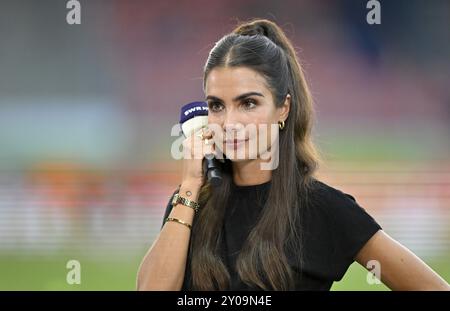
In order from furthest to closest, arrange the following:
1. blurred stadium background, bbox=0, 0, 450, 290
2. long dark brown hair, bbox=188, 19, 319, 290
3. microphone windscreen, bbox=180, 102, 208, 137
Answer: blurred stadium background, bbox=0, 0, 450, 290 → microphone windscreen, bbox=180, 102, 208, 137 → long dark brown hair, bbox=188, 19, 319, 290

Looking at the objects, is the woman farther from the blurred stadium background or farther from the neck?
the blurred stadium background

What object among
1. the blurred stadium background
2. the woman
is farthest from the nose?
the blurred stadium background

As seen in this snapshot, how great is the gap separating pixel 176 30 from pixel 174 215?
7.00ft

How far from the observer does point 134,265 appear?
2.77 m

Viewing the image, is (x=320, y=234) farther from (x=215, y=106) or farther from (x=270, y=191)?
(x=215, y=106)

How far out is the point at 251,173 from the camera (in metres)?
1.30

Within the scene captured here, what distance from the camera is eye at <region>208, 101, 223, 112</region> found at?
1238mm

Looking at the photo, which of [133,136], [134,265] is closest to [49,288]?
[134,265]

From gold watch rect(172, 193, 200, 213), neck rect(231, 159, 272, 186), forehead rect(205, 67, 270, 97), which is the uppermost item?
forehead rect(205, 67, 270, 97)

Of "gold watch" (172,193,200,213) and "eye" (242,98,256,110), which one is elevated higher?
"eye" (242,98,256,110)

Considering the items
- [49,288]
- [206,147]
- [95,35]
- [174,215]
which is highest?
[95,35]

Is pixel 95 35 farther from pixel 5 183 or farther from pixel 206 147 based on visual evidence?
pixel 206 147

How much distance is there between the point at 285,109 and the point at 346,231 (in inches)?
11.0
